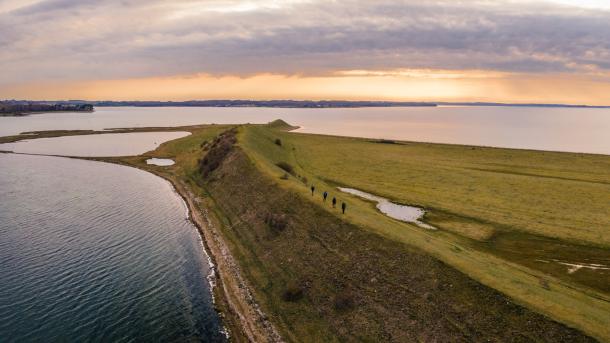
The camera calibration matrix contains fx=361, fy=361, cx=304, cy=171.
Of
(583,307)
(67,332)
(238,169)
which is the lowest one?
(67,332)

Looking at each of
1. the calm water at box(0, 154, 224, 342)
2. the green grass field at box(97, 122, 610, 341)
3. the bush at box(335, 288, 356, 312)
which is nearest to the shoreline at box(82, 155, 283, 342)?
the calm water at box(0, 154, 224, 342)

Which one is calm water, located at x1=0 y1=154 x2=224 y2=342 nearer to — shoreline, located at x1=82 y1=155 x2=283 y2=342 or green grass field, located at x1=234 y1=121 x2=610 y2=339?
shoreline, located at x1=82 y1=155 x2=283 y2=342

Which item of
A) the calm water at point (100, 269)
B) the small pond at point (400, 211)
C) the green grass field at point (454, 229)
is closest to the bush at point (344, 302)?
the green grass field at point (454, 229)

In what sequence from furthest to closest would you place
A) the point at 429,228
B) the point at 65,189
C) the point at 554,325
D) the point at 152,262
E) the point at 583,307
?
the point at 65,189
the point at 429,228
the point at 152,262
the point at 583,307
the point at 554,325

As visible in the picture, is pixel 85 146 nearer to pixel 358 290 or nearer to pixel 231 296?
pixel 231 296

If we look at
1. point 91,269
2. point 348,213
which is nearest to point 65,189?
point 91,269

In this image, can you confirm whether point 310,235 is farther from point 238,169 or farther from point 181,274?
point 238,169
